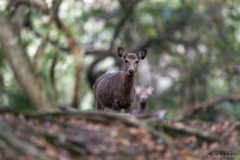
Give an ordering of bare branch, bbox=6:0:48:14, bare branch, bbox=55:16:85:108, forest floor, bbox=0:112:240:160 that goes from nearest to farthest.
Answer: forest floor, bbox=0:112:240:160 < bare branch, bbox=55:16:85:108 < bare branch, bbox=6:0:48:14

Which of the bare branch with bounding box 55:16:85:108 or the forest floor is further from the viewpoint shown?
the bare branch with bounding box 55:16:85:108

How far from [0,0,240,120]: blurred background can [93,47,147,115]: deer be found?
892 cm

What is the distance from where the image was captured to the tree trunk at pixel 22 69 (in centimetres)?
1413

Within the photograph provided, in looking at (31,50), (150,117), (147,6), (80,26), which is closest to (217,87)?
(147,6)

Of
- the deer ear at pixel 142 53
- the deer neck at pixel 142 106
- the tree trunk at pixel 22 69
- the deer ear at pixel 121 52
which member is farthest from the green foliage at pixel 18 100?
the deer ear at pixel 142 53

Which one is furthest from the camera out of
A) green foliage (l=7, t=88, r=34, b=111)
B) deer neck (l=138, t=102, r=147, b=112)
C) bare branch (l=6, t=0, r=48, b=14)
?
green foliage (l=7, t=88, r=34, b=111)

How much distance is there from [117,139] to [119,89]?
148 centimetres

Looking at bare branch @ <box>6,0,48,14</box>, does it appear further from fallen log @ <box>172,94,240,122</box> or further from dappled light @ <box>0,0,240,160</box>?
fallen log @ <box>172,94,240,122</box>

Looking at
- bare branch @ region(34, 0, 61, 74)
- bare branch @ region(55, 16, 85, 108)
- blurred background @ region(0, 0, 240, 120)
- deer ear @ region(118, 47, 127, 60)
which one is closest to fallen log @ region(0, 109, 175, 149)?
bare branch @ region(55, 16, 85, 108)

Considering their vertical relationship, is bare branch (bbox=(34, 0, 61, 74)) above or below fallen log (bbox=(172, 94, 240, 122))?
above

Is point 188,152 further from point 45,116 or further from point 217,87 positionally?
point 217,87

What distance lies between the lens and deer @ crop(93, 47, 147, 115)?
6.53m

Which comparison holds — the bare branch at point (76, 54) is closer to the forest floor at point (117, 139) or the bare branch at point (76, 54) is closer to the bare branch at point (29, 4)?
the bare branch at point (29, 4)

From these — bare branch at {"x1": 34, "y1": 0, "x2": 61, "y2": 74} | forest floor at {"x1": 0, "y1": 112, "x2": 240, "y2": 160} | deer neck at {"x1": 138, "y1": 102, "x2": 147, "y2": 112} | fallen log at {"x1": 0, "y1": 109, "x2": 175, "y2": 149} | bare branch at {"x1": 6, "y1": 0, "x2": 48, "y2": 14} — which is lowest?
forest floor at {"x1": 0, "y1": 112, "x2": 240, "y2": 160}
